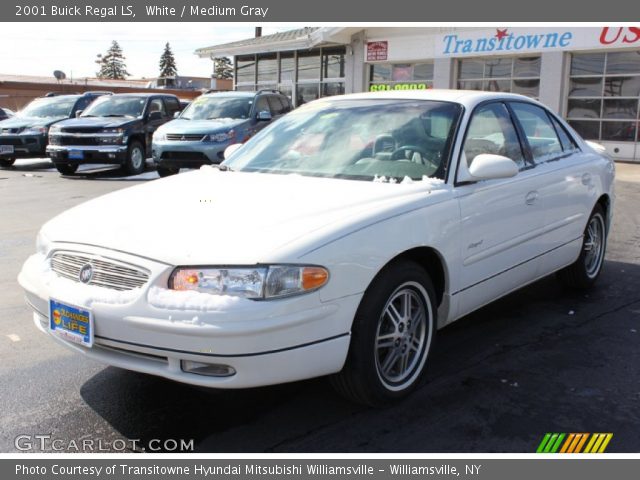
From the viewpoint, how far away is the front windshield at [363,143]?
406 centimetres

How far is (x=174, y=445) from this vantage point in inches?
123

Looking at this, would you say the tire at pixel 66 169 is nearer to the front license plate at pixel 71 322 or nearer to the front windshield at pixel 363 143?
the front windshield at pixel 363 143

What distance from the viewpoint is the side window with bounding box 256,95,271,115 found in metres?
13.8

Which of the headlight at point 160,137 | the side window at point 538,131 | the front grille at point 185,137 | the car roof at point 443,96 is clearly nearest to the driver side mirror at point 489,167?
the car roof at point 443,96

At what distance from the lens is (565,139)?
17.8 feet

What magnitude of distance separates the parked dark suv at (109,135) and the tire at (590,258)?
1060 cm

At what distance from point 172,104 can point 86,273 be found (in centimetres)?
1361

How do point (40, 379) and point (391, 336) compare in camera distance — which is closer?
point (391, 336)

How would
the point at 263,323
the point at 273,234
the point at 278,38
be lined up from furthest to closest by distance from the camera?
the point at 278,38 < the point at 273,234 < the point at 263,323

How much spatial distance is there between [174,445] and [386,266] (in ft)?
4.30

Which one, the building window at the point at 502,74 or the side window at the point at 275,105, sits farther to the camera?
the building window at the point at 502,74

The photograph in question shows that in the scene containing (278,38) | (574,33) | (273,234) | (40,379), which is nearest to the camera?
(273,234)
